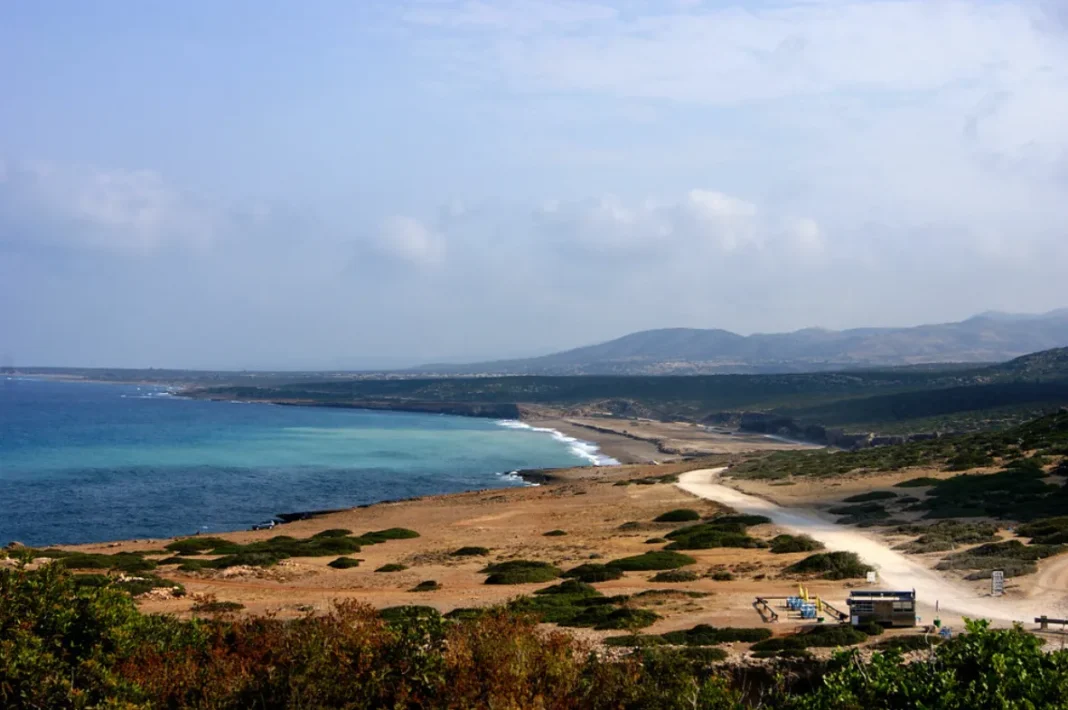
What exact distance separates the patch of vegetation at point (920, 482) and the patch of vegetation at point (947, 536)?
33.6 feet

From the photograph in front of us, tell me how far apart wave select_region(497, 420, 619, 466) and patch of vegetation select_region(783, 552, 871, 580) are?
56415 mm

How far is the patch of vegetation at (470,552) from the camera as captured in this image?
1367 inches

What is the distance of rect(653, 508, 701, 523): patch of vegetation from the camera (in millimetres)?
41844

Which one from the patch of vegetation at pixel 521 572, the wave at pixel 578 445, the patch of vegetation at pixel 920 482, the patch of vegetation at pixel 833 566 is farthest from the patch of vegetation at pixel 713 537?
the wave at pixel 578 445

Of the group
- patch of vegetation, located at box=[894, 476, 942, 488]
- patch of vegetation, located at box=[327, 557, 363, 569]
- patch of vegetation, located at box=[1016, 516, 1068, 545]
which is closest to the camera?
patch of vegetation, located at box=[1016, 516, 1068, 545]

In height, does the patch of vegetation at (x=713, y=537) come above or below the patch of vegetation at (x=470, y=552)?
above

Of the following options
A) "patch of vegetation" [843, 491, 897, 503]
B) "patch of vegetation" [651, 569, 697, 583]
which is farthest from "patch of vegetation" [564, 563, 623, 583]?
"patch of vegetation" [843, 491, 897, 503]

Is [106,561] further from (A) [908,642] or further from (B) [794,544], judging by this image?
(A) [908,642]

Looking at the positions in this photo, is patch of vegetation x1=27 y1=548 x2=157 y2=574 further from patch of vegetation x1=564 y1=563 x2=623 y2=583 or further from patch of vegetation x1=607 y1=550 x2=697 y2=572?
patch of vegetation x1=607 y1=550 x2=697 y2=572

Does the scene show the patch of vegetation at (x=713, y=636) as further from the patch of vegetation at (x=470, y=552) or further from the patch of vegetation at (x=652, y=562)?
the patch of vegetation at (x=470, y=552)

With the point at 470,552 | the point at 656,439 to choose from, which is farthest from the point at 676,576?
the point at 656,439

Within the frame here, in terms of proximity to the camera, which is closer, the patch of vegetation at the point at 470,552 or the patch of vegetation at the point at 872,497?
the patch of vegetation at the point at 470,552

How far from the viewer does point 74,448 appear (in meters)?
88.8

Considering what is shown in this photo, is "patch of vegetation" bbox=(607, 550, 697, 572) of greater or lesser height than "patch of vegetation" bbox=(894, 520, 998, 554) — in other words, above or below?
below
